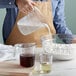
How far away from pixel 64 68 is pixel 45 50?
166 mm

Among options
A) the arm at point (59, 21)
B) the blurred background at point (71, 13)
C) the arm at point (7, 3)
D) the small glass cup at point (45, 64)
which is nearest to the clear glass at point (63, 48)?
the small glass cup at point (45, 64)

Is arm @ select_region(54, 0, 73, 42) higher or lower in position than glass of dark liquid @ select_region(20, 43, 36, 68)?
higher

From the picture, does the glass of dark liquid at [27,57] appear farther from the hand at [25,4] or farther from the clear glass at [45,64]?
the hand at [25,4]

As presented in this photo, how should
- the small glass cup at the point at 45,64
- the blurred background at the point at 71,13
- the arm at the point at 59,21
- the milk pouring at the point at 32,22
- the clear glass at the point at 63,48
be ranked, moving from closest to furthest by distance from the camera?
the small glass cup at the point at 45,64, the clear glass at the point at 63,48, the milk pouring at the point at 32,22, the arm at the point at 59,21, the blurred background at the point at 71,13

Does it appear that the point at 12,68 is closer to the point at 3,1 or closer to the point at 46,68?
the point at 46,68

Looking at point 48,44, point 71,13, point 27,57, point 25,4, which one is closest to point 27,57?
point 27,57

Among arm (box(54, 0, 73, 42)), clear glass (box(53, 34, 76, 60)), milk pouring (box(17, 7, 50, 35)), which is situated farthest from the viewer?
arm (box(54, 0, 73, 42))

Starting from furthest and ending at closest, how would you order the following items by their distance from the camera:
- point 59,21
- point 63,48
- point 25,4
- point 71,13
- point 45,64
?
1. point 71,13
2. point 59,21
3. point 25,4
4. point 63,48
5. point 45,64

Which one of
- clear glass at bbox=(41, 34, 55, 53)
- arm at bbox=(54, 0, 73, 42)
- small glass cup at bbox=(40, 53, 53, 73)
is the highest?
arm at bbox=(54, 0, 73, 42)

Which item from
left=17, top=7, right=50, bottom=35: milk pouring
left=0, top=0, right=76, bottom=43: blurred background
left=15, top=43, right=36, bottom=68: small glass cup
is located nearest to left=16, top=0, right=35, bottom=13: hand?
left=17, top=7, right=50, bottom=35: milk pouring

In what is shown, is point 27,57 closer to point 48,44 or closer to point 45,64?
point 45,64

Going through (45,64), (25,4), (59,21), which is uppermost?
(25,4)

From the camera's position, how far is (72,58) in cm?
119

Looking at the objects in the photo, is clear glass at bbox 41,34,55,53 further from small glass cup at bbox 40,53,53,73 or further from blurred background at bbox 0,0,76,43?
blurred background at bbox 0,0,76,43
